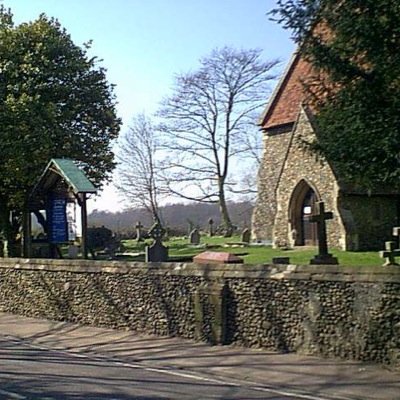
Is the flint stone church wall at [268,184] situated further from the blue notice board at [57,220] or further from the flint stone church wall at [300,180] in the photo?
the blue notice board at [57,220]

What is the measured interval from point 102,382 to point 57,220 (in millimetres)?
14655

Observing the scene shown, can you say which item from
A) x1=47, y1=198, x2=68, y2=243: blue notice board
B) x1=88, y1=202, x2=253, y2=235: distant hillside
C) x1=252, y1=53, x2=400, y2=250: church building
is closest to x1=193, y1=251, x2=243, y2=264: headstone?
x1=47, y1=198, x2=68, y2=243: blue notice board

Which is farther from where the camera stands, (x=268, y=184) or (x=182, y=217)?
(x=182, y=217)

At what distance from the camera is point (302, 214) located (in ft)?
121

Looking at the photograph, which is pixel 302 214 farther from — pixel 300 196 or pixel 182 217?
pixel 182 217

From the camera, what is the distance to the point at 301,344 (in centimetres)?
1488

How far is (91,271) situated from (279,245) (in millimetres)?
18377

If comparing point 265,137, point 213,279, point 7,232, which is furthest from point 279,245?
point 213,279

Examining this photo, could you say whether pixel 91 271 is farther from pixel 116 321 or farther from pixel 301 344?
pixel 301 344

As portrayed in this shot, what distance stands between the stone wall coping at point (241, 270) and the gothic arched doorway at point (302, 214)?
54.8 ft

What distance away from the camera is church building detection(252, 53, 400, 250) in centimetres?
3384

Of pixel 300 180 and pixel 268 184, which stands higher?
pixel 268 184

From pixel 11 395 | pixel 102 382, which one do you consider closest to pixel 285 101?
pixel 102 382

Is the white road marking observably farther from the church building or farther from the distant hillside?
the distant hillside
